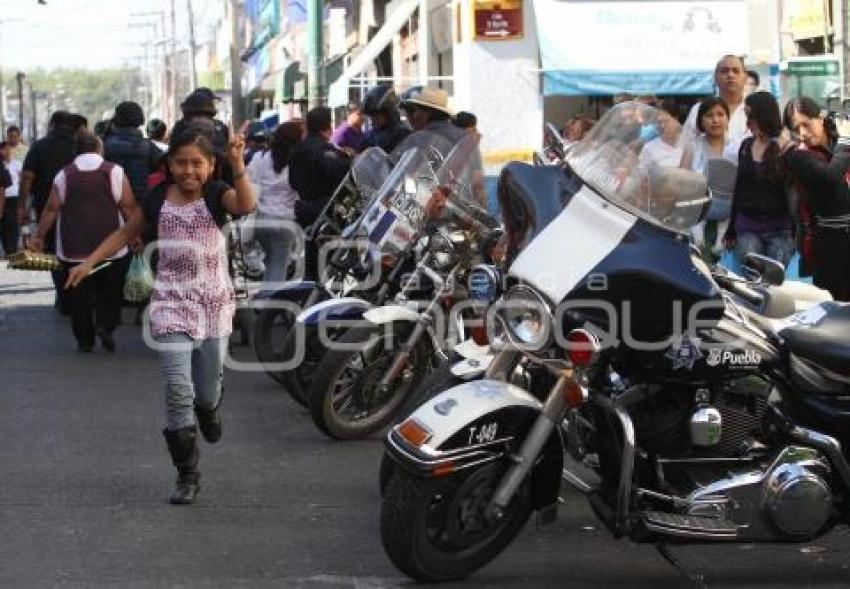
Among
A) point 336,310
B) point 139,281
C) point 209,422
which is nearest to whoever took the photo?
point 209,422

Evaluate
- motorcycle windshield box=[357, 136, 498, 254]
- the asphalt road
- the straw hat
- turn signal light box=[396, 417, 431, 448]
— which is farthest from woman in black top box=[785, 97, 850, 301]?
turn signal light box=[396, 417, 431, 448]

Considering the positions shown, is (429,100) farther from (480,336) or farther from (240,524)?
(480,336)

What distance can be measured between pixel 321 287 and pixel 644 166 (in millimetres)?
4542

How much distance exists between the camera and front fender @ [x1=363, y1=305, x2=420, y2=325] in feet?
27.7

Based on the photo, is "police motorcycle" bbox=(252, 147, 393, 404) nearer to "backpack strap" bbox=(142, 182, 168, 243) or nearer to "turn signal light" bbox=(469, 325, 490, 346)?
"backpack strap" bbox=(142, 182, 168, 243)

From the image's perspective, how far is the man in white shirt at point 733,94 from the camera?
11.1 m

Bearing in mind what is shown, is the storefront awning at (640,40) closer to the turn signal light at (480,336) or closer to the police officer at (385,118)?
the police officer at (385,118)

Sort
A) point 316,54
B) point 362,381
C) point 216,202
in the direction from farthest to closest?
1. point 316,54
2. point 362,381
3. point 216,202

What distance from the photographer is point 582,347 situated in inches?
221

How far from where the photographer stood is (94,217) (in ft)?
40.8

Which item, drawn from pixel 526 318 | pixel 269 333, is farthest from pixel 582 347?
pixel 269 333

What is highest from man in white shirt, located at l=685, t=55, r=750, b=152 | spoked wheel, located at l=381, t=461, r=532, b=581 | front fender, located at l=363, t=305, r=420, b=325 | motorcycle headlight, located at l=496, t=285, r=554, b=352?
man in white shirt, located at l=685, t=55, r=750, b=152

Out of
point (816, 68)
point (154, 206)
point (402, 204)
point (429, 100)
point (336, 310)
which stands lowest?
point (336, 310)

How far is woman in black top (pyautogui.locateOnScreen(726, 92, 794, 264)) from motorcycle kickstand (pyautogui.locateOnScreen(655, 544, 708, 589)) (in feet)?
13.1
